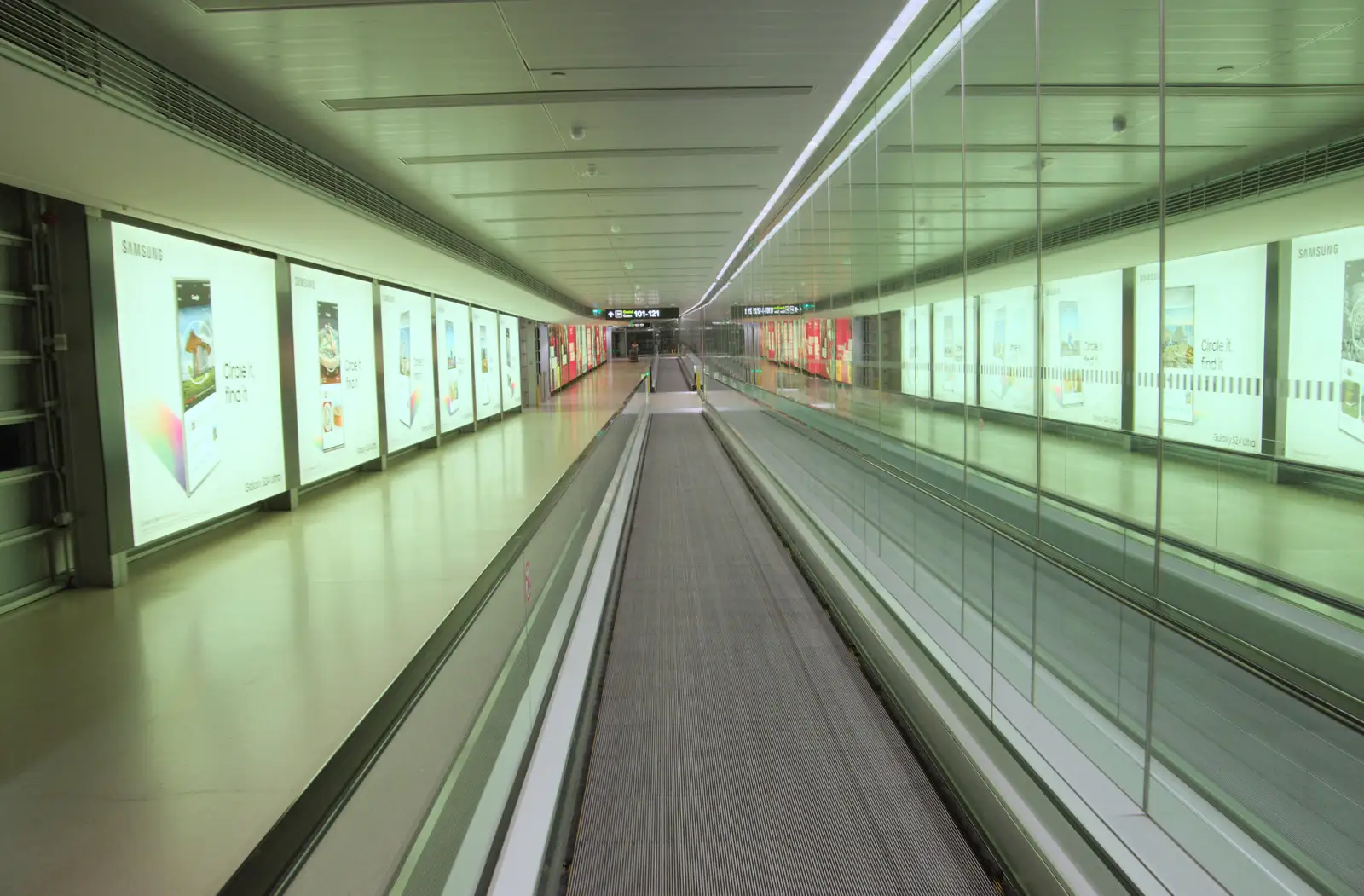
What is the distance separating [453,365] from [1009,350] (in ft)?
48.1

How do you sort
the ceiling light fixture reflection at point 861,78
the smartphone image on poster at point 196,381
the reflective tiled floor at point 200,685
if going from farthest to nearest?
the smartphone image on poster at point 196,381
the ceiling light fixture reflection at point 861,78
the reflective tiled floor at point 200,685

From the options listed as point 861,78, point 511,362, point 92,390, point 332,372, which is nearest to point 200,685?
point 92,390

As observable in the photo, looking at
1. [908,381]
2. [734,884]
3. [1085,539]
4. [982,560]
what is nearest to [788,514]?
[908,381]

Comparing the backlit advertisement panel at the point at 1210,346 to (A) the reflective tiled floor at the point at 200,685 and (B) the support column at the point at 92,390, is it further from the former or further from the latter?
(B) the support column at the point at 92,390

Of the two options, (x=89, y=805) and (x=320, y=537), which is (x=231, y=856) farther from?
(x=320, y=537)

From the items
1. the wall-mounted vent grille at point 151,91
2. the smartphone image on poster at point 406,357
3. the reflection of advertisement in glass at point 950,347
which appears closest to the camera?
the wall-mounted vent grille at point 151,91

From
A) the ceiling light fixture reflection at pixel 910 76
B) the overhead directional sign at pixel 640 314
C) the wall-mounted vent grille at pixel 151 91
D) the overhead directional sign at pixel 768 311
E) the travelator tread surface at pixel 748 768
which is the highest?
the overhead directional sign at pixel 640 314

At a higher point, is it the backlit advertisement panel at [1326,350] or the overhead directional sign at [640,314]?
the overhead directional sign at [640,314]

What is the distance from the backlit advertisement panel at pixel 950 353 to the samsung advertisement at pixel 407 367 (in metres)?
9.78

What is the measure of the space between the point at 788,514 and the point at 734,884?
569cm

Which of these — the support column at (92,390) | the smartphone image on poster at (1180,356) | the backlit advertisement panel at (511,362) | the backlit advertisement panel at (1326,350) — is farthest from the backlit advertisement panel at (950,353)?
the backlit advertisement panel at (511,362)

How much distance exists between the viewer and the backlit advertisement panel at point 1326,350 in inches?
119

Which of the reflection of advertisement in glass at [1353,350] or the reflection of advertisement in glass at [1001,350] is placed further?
the reflection of advertisement in glass at [1001,350]

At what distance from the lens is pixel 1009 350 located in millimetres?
4855
